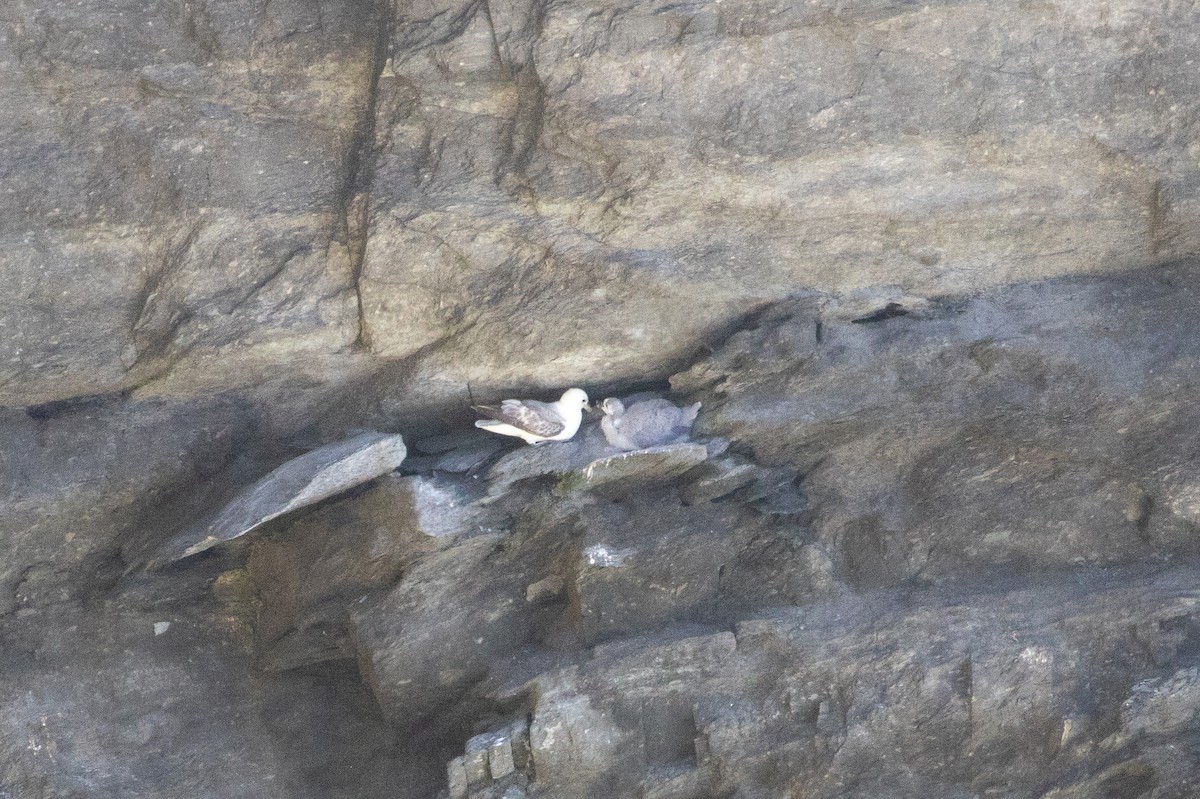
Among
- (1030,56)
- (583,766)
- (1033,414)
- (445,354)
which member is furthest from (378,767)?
(1030,56)

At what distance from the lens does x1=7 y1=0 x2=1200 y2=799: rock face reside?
662cm

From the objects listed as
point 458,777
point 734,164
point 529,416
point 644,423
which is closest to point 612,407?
point 644,423

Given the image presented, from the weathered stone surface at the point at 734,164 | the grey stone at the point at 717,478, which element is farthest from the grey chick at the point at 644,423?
the weathered stone surface at the point at 734,164

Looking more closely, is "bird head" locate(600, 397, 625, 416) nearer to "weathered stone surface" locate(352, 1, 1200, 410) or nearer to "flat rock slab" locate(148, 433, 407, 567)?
"weathered stone surface" locate(352, 1, 1200, 410)

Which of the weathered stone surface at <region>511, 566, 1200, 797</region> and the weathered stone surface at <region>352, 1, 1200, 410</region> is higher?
the weathered stone surface at <region>352, 1, 1200, 410</region>

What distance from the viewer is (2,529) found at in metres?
7.13

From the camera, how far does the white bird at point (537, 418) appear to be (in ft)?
22.5

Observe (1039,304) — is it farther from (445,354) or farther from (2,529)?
(2,529)

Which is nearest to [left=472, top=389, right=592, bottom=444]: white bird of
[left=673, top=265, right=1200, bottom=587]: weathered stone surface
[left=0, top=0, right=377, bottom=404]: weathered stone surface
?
[left=673, top=265, right=1200, bottom=587]: weathered stone surface

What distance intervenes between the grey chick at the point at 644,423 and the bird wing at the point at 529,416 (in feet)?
0.90

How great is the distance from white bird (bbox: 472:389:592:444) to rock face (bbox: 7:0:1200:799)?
18 cm

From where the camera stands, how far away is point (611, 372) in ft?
24.0

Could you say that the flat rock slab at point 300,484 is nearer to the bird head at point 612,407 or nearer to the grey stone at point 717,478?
the bird head at point 612,407

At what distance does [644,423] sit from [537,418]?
62cm
